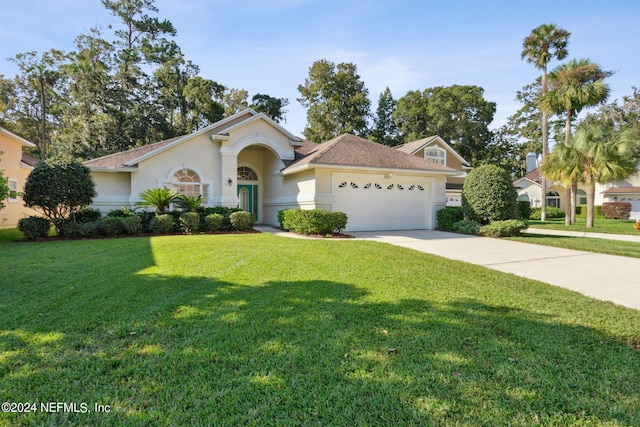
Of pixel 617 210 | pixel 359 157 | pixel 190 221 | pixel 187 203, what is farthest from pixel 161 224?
pixel 617 210

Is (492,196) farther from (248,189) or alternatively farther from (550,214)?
(550,214)

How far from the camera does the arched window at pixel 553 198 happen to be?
3153 centimetres

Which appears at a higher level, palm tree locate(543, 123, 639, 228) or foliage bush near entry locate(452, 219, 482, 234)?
palm tree locate(543, 123, 639, 228)

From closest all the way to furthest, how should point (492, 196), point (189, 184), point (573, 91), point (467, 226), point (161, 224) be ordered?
point (161, 224), point (492, 196), point (467, 226), point (189, 184), point (573, 91)

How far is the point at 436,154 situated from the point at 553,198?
1574cm

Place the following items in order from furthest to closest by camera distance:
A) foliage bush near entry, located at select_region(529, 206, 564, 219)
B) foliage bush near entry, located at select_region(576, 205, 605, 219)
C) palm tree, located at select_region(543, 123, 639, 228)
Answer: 1. foliage bush near entry, located at select_region(576, 205, 605, 219)
2. foliage bush near entry, located at select_region(529, 206, 564, 219)
3. palm tree, located at select_region(543, 123, 639, 228)

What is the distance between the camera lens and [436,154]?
25141mm

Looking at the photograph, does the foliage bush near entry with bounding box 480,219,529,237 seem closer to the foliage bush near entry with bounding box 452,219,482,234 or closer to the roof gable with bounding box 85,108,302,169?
the foliage bush near entry with bounding box 452,219,482,234

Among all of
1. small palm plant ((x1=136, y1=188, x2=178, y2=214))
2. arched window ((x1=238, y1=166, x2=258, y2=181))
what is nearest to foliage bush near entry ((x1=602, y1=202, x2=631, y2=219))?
arched window ((x1=238, y1=166, x2=258, y2=181))

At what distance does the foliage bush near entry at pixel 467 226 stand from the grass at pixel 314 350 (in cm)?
787

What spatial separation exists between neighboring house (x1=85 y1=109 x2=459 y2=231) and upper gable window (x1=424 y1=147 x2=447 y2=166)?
382 inches

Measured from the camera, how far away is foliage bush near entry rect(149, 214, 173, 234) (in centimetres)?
1216

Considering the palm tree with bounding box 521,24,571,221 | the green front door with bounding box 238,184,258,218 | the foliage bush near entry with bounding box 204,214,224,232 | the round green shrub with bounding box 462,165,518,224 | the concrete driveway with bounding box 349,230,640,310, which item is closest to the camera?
the concrete driveway with bounding box 349,230,640,310

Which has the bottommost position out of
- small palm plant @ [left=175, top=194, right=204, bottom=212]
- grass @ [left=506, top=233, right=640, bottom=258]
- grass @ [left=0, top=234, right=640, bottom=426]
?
grass @ [left=0, top=234, right=640, bottom=426]
